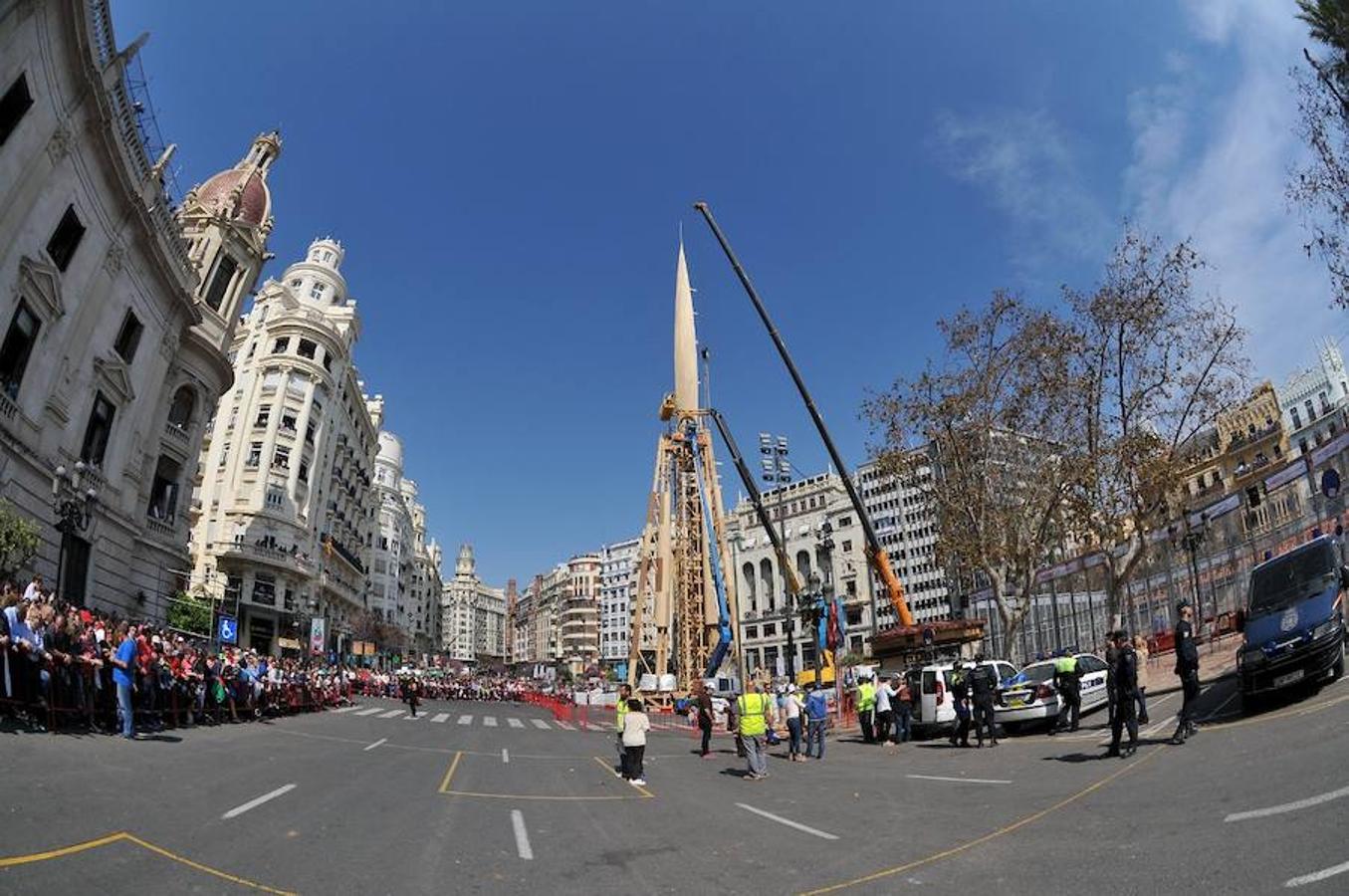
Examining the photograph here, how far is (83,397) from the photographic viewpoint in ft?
87.6

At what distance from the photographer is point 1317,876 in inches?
215

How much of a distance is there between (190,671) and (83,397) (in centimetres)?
1370

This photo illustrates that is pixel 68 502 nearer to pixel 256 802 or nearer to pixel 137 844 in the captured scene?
pixel 256 802

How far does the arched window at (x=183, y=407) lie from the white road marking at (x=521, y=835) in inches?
1371

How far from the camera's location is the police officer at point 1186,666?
1212 centimetres

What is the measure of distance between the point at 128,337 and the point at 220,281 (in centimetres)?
1097

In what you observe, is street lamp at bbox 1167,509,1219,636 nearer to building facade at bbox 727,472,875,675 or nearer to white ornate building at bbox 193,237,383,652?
white ornate building at bbox 193,237,383,652

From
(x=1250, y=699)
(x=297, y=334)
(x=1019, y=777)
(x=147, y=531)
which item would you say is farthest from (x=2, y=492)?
(x=297, y=334)

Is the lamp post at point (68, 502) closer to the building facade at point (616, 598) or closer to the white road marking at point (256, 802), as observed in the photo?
the white road marking at point (256, 802)

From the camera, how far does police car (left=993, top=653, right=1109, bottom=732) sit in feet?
58.8

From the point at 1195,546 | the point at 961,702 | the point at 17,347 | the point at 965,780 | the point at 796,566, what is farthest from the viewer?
the point at 796,566

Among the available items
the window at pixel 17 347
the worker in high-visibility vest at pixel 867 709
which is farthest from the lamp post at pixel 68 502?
the worker in high-visibility vest at pixel 867 709

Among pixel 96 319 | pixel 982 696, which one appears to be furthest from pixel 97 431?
pixel 982 696

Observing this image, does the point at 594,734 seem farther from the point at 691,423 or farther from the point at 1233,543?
the point at 691,423
